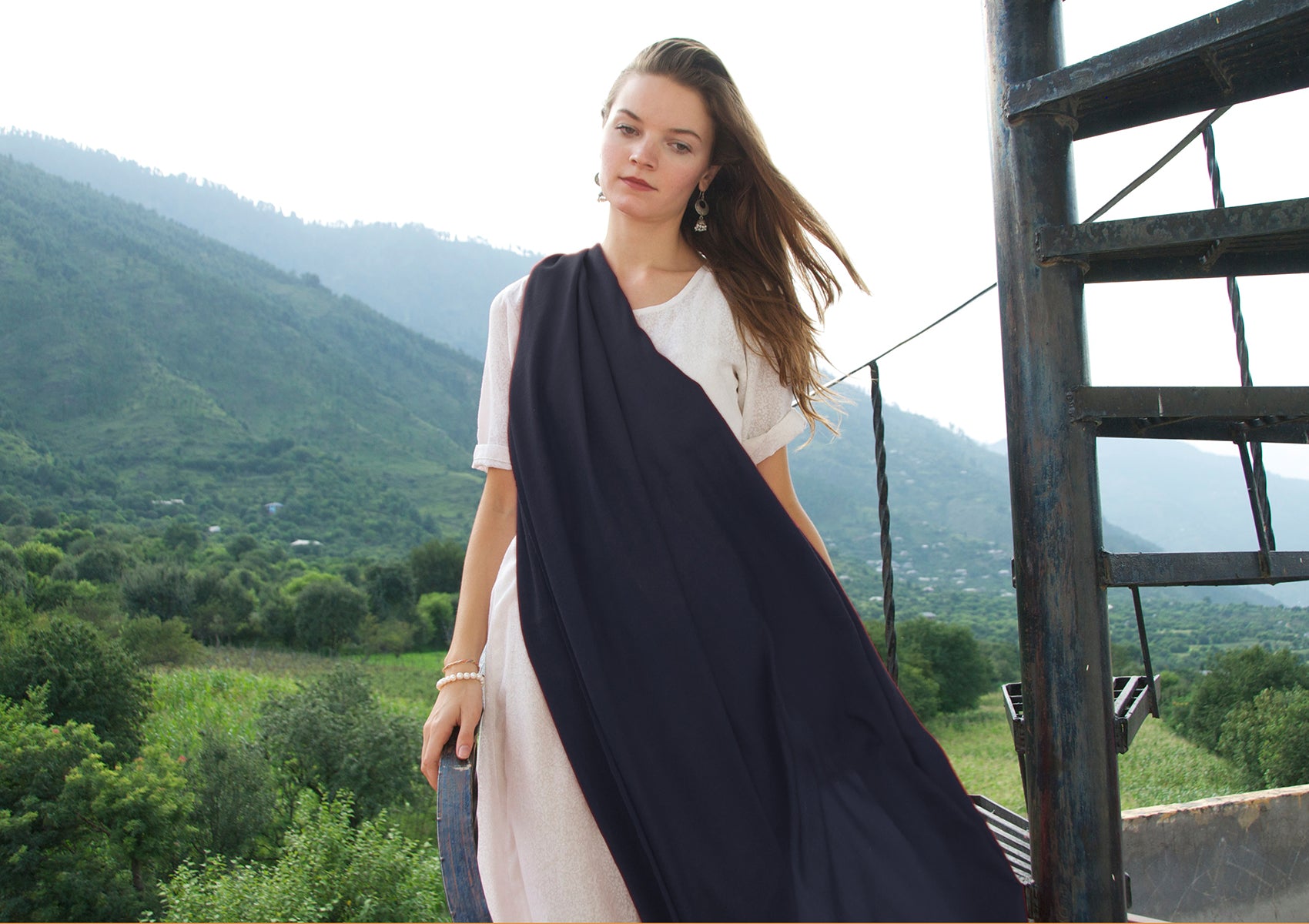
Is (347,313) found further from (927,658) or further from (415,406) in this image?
(927,658)

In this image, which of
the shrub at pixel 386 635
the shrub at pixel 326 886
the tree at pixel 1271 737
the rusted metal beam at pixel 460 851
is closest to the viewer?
the rusted metal beam at pixel 460 851

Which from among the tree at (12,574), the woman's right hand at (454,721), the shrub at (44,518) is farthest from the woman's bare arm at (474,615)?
the shrub at (44,518)

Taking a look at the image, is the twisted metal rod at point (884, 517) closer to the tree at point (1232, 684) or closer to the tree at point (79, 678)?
the tree at point (1232, 684)

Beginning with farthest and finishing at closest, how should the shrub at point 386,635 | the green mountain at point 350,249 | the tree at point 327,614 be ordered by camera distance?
the green mountain at point 350,249 < the shrub at point 386,635 < the tree at point 327,614

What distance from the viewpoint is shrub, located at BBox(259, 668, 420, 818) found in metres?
17.0

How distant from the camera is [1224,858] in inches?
102

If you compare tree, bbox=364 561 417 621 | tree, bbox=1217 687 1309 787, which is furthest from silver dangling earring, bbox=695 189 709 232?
tree, bbox=364 561 417 621

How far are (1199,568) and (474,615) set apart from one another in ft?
3.54

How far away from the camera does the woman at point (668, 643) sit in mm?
1195

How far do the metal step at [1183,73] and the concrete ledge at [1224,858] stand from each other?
181 centimetres

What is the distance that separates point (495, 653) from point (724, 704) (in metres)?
0.34

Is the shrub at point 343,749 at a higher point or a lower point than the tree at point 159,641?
lower

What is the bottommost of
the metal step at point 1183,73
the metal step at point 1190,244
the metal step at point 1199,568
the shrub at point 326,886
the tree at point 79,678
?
the shrub at point 326,886

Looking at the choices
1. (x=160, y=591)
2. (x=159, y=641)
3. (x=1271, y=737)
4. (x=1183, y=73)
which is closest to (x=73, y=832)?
(x=159, y=641)
